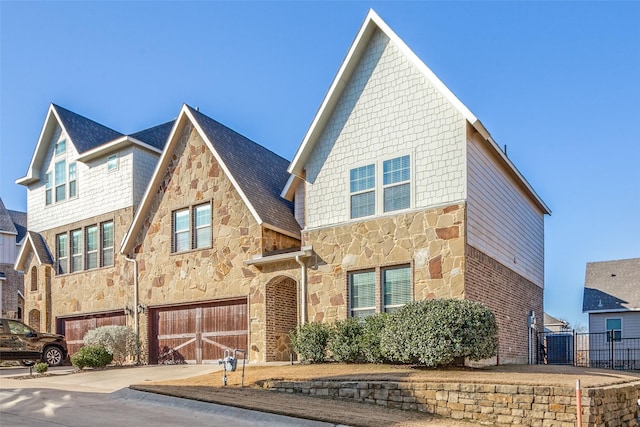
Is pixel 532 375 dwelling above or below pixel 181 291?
below

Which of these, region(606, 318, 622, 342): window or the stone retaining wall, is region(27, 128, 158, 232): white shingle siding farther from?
region(606, 318, 622, 342): window

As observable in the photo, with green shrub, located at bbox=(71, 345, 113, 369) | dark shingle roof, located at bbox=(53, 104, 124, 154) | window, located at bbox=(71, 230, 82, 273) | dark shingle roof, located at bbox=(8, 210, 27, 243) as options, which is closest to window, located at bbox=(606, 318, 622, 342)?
green shrub, located at bbox=(71, 345, 113, 369)

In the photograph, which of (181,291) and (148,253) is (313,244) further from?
(148,253)

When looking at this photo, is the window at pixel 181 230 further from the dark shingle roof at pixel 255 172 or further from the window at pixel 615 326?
the window at pixel 615 326

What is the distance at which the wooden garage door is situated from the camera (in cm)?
2448

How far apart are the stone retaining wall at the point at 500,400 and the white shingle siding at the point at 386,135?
19.1ft

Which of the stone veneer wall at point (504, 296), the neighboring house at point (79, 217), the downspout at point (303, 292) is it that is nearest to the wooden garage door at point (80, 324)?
the neighboring house at point (79, 217)

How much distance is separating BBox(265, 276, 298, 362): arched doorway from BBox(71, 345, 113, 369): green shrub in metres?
5.57

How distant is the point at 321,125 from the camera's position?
19.6 meters

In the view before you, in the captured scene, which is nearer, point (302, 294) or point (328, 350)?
point (328, 350)

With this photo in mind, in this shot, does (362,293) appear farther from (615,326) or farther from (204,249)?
(615,326)

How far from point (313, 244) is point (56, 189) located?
1476 centimetres

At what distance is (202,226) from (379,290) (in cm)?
740

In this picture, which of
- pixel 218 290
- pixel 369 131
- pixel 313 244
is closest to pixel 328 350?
pixel 313 244
